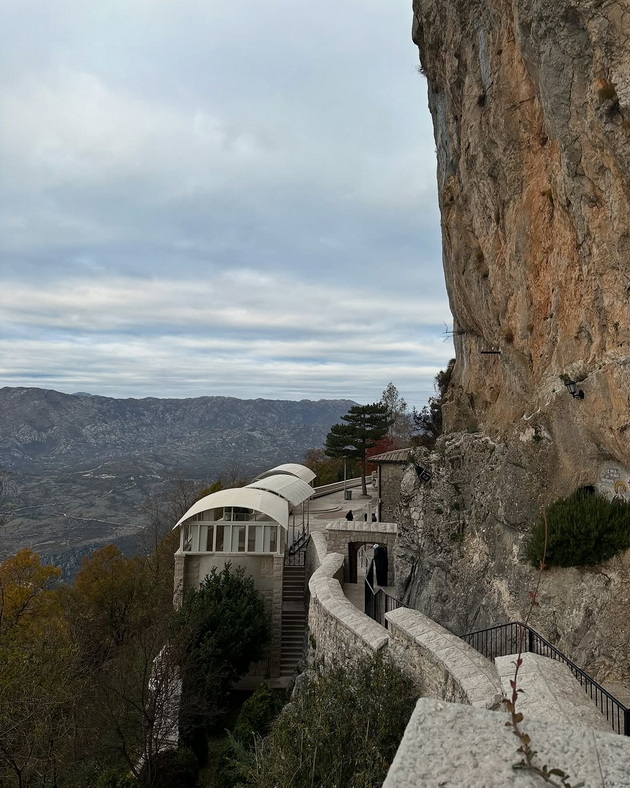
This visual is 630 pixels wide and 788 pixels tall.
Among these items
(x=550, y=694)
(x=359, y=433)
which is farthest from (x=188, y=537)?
(x=359, y=433)

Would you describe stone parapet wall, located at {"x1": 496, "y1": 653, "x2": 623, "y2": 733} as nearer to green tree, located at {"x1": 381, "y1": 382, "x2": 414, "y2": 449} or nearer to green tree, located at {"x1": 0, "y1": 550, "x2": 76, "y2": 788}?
green tree, located at {"x1": 0, "y1": 550, "x2": 76, "y2": 788}

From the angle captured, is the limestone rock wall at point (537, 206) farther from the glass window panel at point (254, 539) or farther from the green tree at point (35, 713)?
the green tree at point (35, 713)

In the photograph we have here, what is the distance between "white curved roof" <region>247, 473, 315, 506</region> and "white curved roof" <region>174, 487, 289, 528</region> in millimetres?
1773

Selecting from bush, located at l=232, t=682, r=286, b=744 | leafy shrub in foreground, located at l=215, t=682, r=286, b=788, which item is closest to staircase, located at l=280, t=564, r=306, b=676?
leafy shrub in foreground, located at l=215, t=682, r=286, b=788

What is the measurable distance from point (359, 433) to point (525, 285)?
2542 centimetres

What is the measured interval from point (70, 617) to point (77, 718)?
13.6 meters

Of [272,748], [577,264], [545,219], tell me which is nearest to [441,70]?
[545,219]

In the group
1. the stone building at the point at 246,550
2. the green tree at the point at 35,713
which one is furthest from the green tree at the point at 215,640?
the green tree at the point at 35,713

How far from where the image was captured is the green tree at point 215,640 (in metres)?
14.6

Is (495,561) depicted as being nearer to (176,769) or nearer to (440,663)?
(440,663)

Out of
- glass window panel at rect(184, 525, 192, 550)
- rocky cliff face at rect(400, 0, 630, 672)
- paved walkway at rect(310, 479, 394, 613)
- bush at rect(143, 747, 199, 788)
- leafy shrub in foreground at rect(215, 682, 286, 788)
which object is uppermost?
rocky cliff face at rect(400, 0, 630, 672)

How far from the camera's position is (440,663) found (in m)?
7.36

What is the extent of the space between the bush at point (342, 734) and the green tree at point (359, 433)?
2918cm

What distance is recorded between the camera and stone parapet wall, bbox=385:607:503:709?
21.1ft
